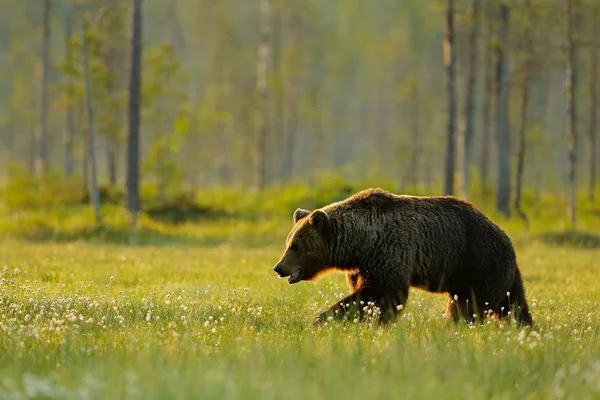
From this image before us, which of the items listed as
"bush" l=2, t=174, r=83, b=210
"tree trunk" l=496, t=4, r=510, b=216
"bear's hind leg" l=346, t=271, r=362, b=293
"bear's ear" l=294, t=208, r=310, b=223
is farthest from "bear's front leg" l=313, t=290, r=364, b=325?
"bush" l=2, t=174, r=83, b=210

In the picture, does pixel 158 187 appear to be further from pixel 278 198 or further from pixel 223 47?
pixel 223 47

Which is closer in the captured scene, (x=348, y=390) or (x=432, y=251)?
(x=348, y=390)

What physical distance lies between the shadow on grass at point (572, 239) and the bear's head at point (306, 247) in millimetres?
15080

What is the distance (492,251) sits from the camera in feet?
31.4

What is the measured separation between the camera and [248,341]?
7336 mm

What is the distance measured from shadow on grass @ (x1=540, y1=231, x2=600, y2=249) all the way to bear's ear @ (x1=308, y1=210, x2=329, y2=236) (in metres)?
15.1

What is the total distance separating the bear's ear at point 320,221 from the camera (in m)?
9.42

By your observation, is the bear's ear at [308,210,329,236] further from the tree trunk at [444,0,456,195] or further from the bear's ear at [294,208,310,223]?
the tree trunk at [444,0,456,195]

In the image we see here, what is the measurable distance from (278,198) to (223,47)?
1260 inches

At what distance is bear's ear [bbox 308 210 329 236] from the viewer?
9421mm

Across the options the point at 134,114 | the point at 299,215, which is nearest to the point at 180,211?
the point at 134,114

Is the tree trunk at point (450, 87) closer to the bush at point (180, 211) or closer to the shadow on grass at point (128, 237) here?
the shadow on grass at point (128, 237)

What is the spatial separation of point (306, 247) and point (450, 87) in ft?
56.2

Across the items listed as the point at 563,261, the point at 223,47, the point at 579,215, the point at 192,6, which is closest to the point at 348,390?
the point at 563,261
